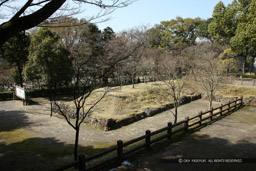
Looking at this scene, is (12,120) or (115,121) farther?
(12,120)

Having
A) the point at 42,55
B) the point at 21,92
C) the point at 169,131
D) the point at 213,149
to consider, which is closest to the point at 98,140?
the point at 169,131

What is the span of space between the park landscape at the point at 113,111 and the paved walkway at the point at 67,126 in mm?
70

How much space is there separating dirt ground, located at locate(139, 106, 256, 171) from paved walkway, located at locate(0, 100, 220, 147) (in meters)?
3.66

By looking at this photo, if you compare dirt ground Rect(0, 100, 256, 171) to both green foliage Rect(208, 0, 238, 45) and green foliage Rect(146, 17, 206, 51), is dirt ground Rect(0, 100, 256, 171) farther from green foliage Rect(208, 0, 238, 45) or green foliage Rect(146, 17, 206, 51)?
green foliage Rect(146, 17, 206, 51)

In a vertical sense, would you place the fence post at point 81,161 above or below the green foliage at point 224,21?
below

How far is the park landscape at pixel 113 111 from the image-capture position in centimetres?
637

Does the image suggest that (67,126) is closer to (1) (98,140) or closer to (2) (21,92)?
(1) (98,140)

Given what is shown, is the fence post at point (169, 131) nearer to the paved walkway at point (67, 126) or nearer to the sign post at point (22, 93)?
the paved walkway at point (67, 126)

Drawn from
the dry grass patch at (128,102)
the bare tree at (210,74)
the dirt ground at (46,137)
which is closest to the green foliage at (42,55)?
the dirt ground at (46,137)

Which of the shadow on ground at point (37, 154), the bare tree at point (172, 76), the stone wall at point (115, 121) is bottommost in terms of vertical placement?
the shadow on ground at point (37, 154)

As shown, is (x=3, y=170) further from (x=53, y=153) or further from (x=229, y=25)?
(x=229, y=25)

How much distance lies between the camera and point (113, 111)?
49.3 ft

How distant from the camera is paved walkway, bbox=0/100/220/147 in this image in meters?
10.8

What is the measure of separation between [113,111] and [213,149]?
8.97 m
